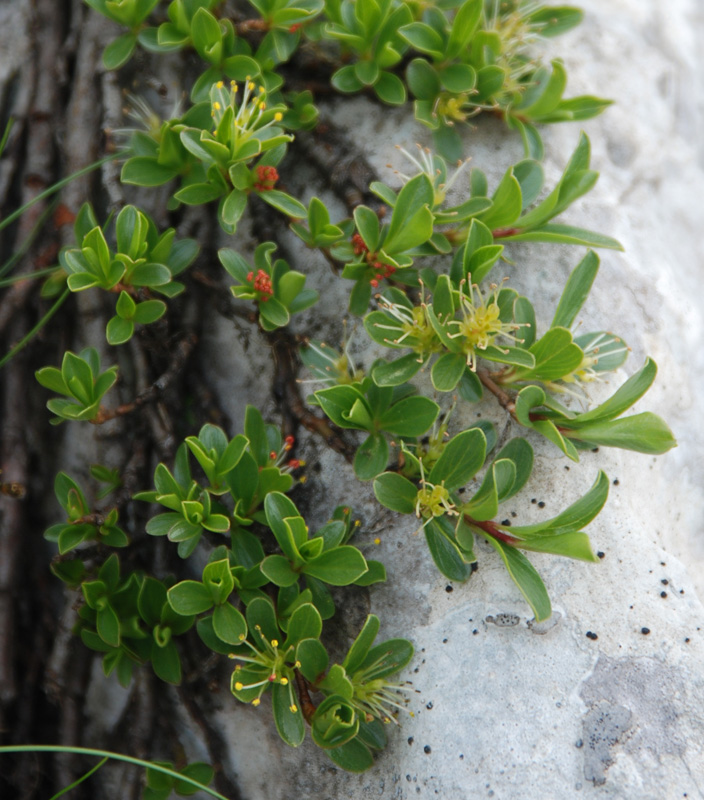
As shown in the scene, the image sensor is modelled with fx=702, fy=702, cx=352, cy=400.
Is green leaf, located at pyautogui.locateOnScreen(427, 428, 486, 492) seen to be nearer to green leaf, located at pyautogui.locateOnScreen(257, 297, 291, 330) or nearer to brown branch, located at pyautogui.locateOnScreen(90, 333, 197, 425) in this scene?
green leaf, located at pyautogui.locateOnScreen(257, 297, 291, 330)

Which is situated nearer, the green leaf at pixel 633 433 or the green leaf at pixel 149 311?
the green leaf at pixel 633 433

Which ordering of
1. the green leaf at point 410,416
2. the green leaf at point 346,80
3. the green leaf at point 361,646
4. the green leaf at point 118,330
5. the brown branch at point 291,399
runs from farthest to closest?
the green leaf at point 346,80 < the brown branch at point 291,399 < the green leaf at point 118,330 < the green leaf at point 410,416 < the green leaf at point 361,646

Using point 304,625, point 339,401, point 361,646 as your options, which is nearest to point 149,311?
point 339,401

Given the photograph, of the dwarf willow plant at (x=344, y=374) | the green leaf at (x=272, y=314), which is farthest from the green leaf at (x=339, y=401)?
the green leaf at (x=272, y=314)

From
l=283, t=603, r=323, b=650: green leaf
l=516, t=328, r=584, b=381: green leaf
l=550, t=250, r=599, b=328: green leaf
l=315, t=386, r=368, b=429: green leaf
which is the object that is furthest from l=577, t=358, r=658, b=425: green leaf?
l=283, t=603, r=323, b=650: green leaf

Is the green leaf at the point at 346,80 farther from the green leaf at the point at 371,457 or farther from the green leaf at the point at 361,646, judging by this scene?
the green leaf at the point at 361,646
